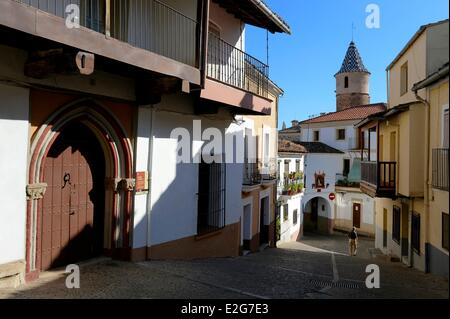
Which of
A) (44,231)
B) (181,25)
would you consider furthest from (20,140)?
(181,25)

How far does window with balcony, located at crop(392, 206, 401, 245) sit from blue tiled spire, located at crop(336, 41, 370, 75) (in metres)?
34.3

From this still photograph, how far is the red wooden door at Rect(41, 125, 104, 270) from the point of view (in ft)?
23.2

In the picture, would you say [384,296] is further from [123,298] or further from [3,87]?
[3,87]

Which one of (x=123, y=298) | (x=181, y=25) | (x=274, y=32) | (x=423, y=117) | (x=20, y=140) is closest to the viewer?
(x=123, y=298)

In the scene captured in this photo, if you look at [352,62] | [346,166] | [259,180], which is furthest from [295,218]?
[352,62]

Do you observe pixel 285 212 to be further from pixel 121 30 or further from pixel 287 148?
pixel 121 30

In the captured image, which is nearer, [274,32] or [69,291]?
[69,291]

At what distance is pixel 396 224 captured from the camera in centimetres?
1547

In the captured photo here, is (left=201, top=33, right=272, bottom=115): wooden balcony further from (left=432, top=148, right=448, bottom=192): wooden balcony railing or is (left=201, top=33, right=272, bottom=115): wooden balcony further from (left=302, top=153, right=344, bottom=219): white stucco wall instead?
(left=302, top=153, right=344, bottom=219): white stucco wall

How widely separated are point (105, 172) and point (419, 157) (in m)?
8.64

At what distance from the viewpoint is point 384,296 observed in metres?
6.42

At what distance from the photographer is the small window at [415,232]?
12.2 m

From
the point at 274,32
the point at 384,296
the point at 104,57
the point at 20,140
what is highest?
the point at 274,32

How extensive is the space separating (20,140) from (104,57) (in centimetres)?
178
